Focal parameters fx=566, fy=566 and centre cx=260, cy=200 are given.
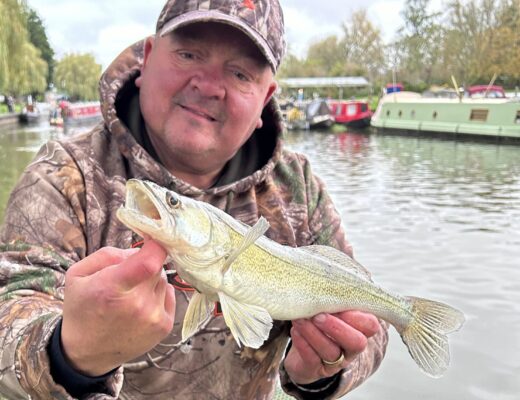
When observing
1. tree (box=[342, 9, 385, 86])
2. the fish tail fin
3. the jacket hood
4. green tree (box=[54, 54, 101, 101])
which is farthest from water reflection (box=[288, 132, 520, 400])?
green tree (box=[54, 54, 101, 101])

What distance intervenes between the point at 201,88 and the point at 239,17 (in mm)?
353

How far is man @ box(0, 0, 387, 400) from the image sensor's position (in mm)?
2109

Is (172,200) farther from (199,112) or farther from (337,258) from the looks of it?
(337,258)

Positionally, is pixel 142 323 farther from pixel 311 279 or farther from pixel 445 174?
pixel 445 174

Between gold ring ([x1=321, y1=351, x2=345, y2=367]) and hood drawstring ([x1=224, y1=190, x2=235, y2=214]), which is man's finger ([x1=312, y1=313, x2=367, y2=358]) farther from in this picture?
hood drawstring ([x1=224, y1=190, x2=235, y2=214])

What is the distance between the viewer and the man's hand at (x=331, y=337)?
239cm

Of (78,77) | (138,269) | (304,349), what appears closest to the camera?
(138,269)

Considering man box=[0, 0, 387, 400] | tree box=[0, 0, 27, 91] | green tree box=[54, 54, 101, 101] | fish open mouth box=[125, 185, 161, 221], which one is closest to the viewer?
fish open mouth box=[125, 185, 161, 221]

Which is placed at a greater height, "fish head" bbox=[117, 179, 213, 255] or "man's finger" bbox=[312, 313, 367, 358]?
"fish head" bbox=[117, 179, 213, 255]

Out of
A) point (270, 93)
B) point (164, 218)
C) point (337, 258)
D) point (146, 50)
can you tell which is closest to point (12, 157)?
point (146, 50)

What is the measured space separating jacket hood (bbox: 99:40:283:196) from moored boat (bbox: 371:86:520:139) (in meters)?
26.6

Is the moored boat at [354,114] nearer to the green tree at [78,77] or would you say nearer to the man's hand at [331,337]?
the man's hand at [331,337]

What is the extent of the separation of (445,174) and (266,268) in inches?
706

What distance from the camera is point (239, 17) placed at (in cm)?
249
